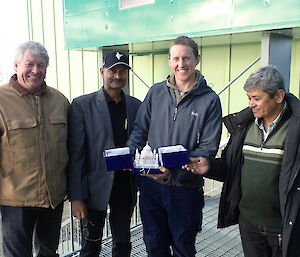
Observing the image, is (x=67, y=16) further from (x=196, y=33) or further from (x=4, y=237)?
(x=4, y=237)

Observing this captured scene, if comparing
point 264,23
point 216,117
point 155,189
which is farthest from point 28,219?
point 264,23

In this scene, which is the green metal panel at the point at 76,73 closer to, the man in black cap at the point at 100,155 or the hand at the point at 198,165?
the man in black cap at the point at 100,155

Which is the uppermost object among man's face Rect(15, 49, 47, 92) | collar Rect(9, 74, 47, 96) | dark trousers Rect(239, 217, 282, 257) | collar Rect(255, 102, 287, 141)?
man's face Rect(15, 49, 47, 92)

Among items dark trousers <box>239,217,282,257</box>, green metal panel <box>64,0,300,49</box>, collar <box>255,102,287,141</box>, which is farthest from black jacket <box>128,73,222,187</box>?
green metal panel <box>64,0,300,49</box>

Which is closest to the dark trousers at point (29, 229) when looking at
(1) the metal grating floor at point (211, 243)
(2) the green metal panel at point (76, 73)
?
(1) the metal grating floor at point (211, 243)

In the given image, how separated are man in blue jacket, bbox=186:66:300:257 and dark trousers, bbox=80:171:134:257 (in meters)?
0.72

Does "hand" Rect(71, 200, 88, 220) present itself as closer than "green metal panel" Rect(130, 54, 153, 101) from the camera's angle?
Yes

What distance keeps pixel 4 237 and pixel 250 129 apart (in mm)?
1760

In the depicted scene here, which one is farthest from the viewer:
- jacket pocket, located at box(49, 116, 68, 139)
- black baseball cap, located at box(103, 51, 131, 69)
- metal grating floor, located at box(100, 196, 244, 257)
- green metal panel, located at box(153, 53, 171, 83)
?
green metal panel, located at box(153, 53, 171, 83)

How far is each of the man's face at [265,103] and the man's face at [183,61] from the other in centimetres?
39

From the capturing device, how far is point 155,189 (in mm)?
2164

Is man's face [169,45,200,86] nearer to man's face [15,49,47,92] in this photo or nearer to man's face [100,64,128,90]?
man's face [100,64,128,90]

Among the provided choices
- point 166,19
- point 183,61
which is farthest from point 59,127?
point 166,19

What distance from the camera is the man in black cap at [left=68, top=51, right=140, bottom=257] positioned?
7.64 ft
